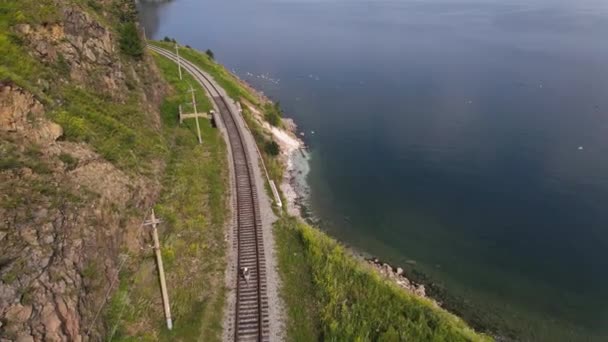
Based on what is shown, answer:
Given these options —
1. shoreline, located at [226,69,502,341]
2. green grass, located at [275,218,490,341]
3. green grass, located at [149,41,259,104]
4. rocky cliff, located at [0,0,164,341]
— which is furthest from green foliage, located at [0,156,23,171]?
green grass, located at [149,41,259,104]

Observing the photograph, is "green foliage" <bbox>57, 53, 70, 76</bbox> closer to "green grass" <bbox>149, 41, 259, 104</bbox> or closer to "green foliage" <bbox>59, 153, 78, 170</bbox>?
"green foliage" <bbox>59, 153, 78, 170</bbox>

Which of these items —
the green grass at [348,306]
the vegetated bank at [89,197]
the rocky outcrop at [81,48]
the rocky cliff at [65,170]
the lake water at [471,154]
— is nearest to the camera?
the rocky cliff at [65,170]

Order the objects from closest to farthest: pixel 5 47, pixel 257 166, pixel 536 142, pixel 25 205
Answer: pixel 25 205, pixel 5 47, pixel 257 166, pixel 536 142

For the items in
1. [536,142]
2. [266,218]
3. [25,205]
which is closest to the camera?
[25,205]

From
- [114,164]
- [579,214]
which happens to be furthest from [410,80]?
[114,164]

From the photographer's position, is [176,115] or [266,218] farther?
[176,115]

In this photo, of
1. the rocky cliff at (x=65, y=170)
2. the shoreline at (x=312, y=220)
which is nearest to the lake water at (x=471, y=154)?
the shoreline at (x=312, y=220)

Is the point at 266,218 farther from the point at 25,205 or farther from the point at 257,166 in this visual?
the point at 25,205

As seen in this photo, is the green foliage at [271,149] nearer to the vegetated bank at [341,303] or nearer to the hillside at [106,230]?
the hillside at [106,230]
